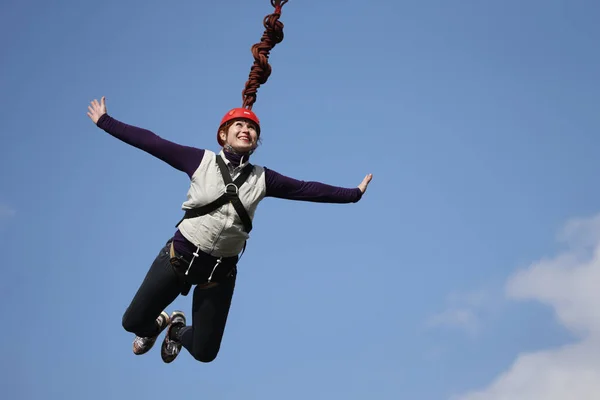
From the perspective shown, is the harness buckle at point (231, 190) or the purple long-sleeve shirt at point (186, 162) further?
the purple long-sleeve shirt at point (186, 162)

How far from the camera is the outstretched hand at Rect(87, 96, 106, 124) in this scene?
904cm

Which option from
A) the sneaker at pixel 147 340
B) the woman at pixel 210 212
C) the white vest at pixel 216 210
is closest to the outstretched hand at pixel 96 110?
the woman at pixel 210 212

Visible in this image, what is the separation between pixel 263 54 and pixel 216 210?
2.24 m

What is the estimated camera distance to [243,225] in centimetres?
892

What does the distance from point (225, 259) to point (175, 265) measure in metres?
0.61

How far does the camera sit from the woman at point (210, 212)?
29.0 feet

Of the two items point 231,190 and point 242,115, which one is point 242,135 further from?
point 231,190

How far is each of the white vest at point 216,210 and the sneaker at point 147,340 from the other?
85.7 inches

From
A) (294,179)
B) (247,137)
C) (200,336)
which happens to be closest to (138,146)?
(247,137)

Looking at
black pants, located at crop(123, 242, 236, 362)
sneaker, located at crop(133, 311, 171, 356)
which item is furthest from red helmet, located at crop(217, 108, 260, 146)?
sneaker, located at crop(133, 311, 171, 356)

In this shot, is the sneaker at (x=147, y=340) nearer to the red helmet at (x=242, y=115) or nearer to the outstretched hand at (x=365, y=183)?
the red helmet at (x=242, y=115)

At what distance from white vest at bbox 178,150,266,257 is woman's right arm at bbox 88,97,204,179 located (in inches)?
5.1

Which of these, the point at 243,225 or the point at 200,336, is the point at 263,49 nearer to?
the point at 243,225

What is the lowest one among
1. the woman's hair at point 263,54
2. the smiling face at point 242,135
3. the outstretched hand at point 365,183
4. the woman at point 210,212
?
the woman at point 210,212
